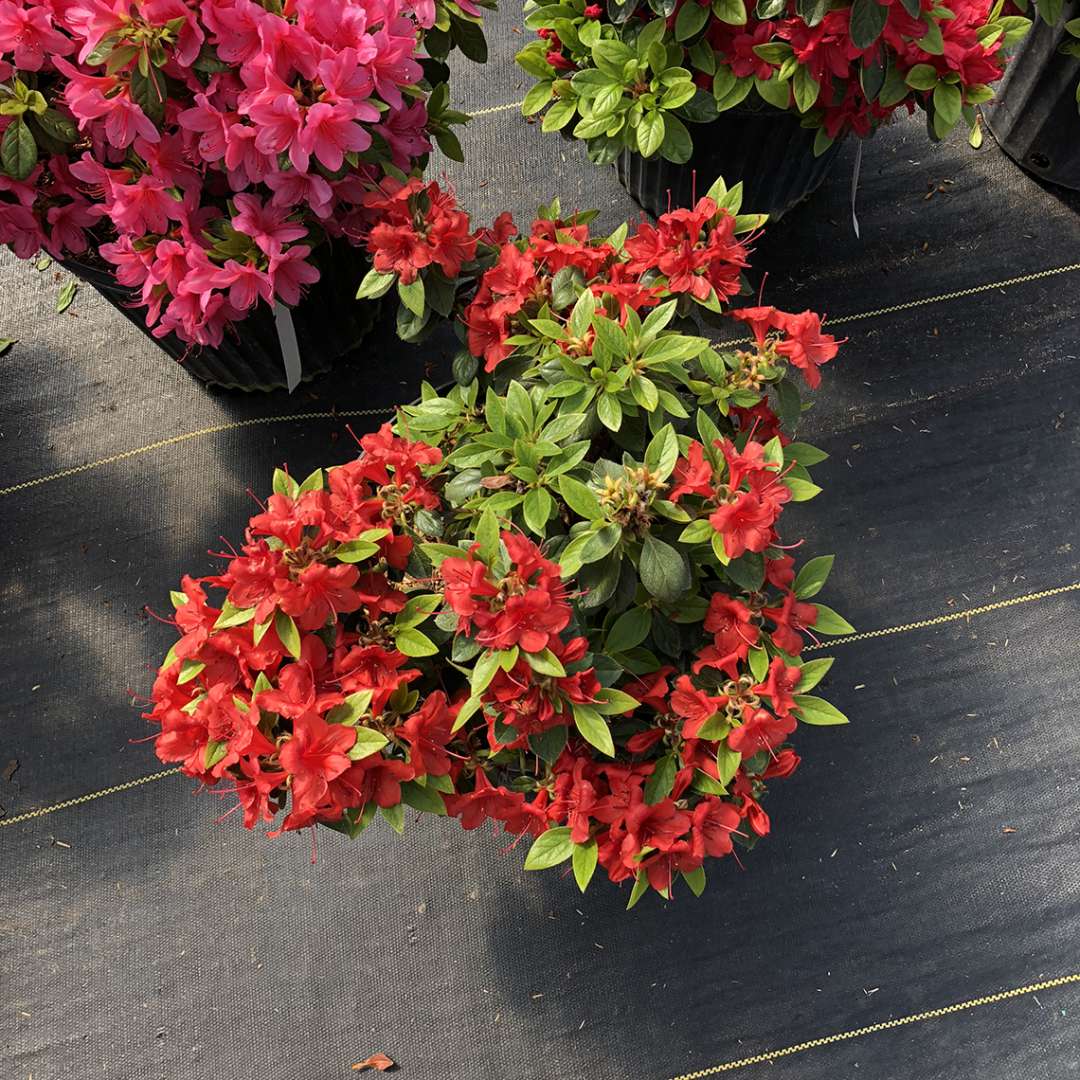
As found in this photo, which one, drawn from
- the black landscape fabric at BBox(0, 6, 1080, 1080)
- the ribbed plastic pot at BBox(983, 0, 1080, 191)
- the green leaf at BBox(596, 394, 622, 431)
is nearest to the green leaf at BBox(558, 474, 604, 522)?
the green leaf at BBox(596, 394, 622, 431)

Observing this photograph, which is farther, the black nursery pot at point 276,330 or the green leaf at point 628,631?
the black nursery pot at point 276,330

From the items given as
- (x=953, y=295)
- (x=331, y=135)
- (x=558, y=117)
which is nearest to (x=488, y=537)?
(x=331, y=135)

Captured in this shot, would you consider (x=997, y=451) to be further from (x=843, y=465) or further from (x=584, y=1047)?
(x=584, y=1047)

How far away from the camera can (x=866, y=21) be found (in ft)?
4.10

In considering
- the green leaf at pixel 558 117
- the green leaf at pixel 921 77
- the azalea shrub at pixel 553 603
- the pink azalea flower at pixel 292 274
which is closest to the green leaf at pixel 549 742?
the azalea shrub at pixel 553 603

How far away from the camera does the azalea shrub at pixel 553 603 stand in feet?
3.18

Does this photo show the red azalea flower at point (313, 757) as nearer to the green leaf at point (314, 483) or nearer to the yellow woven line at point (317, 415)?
the green leaf at point (314, 483)

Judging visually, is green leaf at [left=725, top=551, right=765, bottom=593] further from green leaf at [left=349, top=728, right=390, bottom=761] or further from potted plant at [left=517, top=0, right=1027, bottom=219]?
potted plant at [left=517, top=0, right=1027, bottom=219]

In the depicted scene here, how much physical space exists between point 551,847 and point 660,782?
0.14 metres

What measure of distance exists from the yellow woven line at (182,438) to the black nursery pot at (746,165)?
26.4 inches

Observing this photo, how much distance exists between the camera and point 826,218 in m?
1.94

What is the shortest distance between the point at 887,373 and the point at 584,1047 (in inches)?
50.5

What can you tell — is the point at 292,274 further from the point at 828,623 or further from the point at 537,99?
the point at 828,623

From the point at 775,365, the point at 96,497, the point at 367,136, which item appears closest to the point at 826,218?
the point at 775,365
